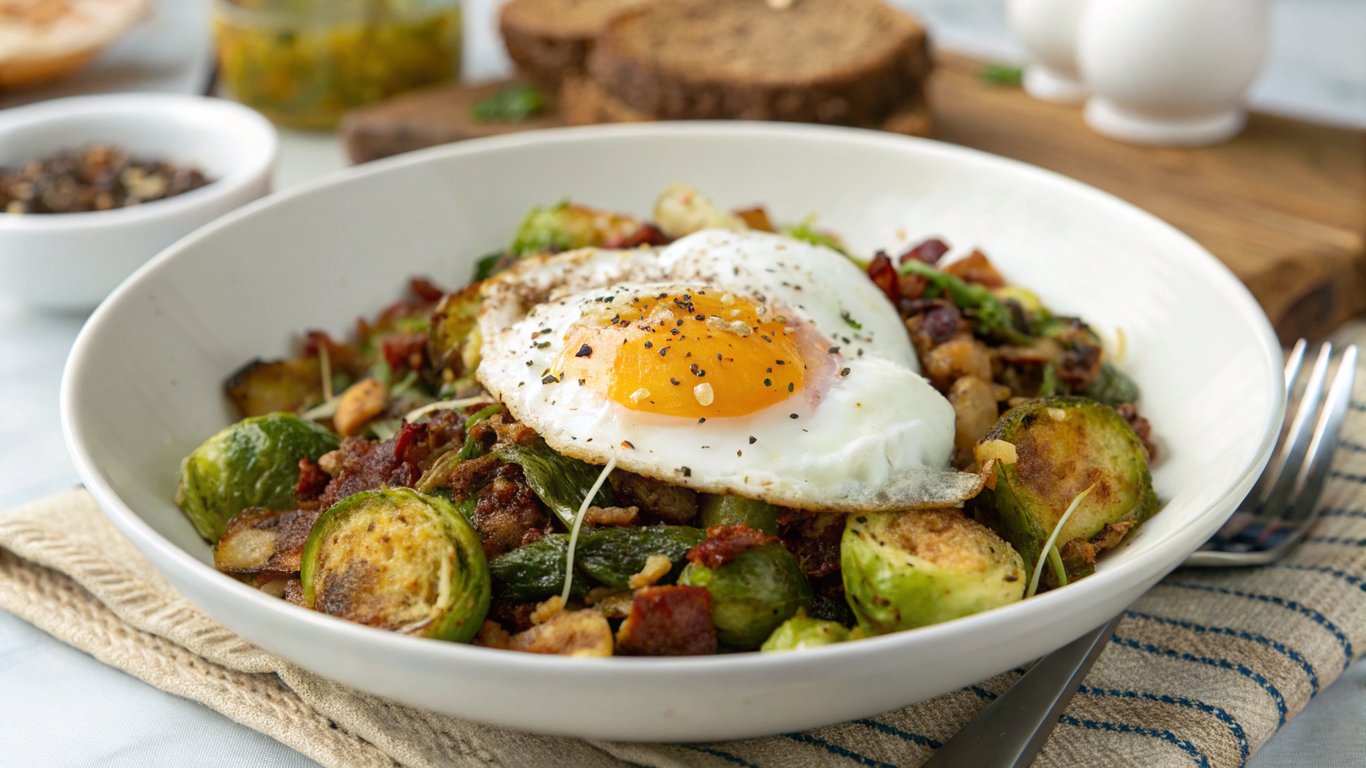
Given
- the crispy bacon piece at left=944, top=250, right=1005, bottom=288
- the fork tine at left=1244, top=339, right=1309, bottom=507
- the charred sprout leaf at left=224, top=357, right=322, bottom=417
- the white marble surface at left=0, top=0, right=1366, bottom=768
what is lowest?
the white marble surface at left=0, top=0, right=1366, bottom=768

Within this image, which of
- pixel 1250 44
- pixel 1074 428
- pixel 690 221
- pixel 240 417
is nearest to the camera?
pixel 1074 428

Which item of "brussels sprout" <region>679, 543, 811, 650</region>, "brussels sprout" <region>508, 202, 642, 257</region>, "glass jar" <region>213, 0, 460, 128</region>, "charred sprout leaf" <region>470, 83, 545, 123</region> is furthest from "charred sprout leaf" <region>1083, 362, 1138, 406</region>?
"glass jar" <region>213, 0, 460, 128</region>

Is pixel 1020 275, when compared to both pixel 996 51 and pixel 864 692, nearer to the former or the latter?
pixel 864 692

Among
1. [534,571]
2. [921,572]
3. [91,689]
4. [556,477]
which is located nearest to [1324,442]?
[921,572]

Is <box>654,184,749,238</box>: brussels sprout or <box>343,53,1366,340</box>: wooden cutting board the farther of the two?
<box>343,53,1366,340</box>: wooden cutting board

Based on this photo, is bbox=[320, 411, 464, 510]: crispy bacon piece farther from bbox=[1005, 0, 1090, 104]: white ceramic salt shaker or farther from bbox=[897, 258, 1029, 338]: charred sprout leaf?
bbox=[1005, 0, 1090, 104]: white ceramic salt shaker

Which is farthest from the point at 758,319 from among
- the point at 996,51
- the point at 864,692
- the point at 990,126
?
the point at 996,51
